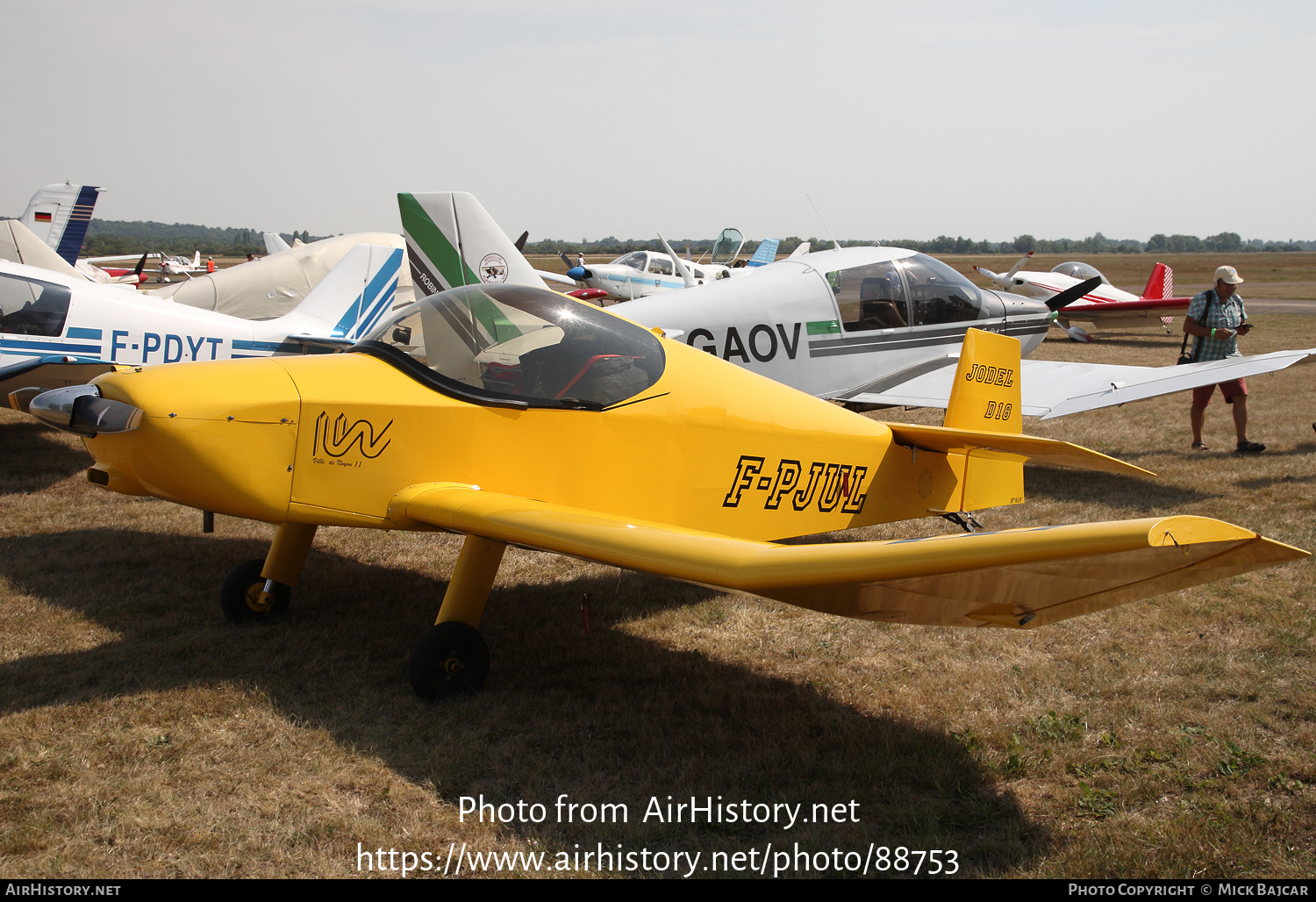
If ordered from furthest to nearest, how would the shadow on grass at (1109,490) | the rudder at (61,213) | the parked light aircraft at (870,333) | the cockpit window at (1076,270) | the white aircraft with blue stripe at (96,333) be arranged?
the cockpit window at (1076,270)
the rudder at (61,213)
the white aircraft with blue stripe at (96,333)
the parked light aircraft at (870,333)
the shadow on grass at (1109,490)

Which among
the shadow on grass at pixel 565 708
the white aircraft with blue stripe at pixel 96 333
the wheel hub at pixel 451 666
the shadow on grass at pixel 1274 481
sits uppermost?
the white aircraft with blue stripe at pixel 96 333

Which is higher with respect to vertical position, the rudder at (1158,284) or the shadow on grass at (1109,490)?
the rudder at (1158,284)

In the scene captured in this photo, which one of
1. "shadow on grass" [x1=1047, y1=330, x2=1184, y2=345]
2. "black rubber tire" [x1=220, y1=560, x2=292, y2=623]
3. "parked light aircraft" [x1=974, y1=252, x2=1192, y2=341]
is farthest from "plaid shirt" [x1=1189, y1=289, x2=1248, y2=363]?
"parked light aircraft" [x1=974, y1=252, x2=1192, y2=341]

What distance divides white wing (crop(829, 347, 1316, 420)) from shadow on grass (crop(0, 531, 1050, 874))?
3878mm

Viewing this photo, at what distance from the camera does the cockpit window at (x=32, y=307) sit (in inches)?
319

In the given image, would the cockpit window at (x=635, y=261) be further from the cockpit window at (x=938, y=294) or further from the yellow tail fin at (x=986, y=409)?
the yellow tail fin at (x=986, y=409)

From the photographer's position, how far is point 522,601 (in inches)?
205

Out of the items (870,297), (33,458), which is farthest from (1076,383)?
(33,458)

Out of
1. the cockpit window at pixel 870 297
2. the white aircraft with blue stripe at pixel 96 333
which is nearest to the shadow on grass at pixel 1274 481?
the cockpit window at pixel 870 297

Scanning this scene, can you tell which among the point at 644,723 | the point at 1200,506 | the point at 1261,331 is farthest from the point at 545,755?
the point at 1261,331

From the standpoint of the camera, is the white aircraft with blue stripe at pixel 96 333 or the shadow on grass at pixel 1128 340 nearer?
the white aircraft with blue stripe at pixel 96 333

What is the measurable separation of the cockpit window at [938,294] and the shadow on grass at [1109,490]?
178cm

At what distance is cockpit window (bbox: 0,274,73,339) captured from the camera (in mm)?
8109

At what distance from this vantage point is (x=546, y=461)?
395 cm
